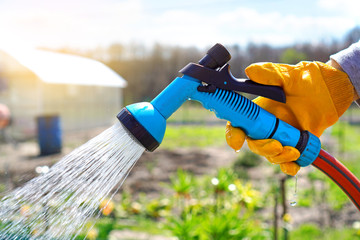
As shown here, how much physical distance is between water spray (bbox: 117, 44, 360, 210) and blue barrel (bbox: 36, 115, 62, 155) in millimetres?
6963

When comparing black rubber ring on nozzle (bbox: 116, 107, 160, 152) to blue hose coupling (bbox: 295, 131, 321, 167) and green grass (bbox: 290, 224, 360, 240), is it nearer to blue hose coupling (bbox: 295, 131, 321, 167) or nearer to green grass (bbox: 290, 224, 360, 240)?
blue hose coupling (bbox: 295, 131, 321, 167)

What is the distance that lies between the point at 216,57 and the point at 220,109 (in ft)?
0.51

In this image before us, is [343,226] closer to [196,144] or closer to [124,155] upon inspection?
[124,155]

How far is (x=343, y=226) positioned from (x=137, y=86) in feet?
58.2

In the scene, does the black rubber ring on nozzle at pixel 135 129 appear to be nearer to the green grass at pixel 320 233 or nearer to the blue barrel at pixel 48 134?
the green grass at pixel 320 233

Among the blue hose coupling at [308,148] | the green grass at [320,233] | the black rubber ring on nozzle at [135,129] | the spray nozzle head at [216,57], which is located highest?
the spray nozzle head at [216,57]

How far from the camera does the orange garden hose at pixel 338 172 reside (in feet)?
3.70

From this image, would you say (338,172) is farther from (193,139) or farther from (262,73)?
(193,139)

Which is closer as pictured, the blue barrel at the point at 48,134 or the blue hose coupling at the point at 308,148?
the blue hose coupling at the point at 308,148

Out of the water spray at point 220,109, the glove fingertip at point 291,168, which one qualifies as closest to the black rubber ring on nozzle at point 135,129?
the water spray at point 220,109

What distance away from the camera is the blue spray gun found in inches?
39.7

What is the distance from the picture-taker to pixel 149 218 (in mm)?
3572

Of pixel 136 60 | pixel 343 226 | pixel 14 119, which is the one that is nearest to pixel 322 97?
pixel 343 226

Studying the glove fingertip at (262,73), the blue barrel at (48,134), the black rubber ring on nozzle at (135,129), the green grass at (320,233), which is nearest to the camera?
the black rubber ring on nozzle at (135,129)
